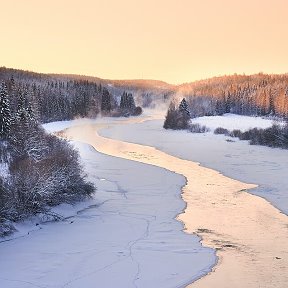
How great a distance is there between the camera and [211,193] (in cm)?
2586

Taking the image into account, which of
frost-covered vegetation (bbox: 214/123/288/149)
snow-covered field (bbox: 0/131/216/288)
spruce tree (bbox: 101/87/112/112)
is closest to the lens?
snow-covered field (bbox: 0/131/216/288)

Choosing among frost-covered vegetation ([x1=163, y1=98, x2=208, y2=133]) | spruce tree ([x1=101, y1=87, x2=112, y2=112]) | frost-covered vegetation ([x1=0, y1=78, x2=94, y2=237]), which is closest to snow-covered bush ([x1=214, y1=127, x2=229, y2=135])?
frost-covered vegetation ([x1=163, y1=98, x2=208, y2=133])

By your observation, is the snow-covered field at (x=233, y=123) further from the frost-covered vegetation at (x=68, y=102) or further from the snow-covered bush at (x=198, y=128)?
the frost-covered vegetation at (x=68, y=102)

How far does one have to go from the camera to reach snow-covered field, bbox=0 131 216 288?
13.3 metres

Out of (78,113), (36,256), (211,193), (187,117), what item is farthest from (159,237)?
(78,113)

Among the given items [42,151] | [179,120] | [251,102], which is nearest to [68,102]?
[179,120]

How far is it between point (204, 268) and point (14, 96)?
5932cm

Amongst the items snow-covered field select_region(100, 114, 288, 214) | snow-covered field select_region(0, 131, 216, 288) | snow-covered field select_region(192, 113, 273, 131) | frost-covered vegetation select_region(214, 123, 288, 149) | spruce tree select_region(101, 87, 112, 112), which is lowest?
snow-covered field select_region(0, 131, 216, 288)

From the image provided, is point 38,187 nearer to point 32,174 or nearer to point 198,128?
point 32,174

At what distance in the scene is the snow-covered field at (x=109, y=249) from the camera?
43.7ft

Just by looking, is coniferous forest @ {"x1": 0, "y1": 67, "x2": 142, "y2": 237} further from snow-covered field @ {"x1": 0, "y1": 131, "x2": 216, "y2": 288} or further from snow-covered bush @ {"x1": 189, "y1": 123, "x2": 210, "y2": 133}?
snow-covered bush @ {"x1": 189, "y1": 123, "x2": 210, "y2": 133}

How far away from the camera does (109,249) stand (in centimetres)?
1581

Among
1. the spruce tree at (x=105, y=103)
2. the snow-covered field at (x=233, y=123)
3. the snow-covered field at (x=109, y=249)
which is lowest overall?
the snow-covered field at (x=109, y=249)

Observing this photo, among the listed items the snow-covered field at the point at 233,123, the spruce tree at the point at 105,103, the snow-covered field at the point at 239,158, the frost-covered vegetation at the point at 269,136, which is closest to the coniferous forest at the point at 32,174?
the snow-covered field at the point at 239,158
